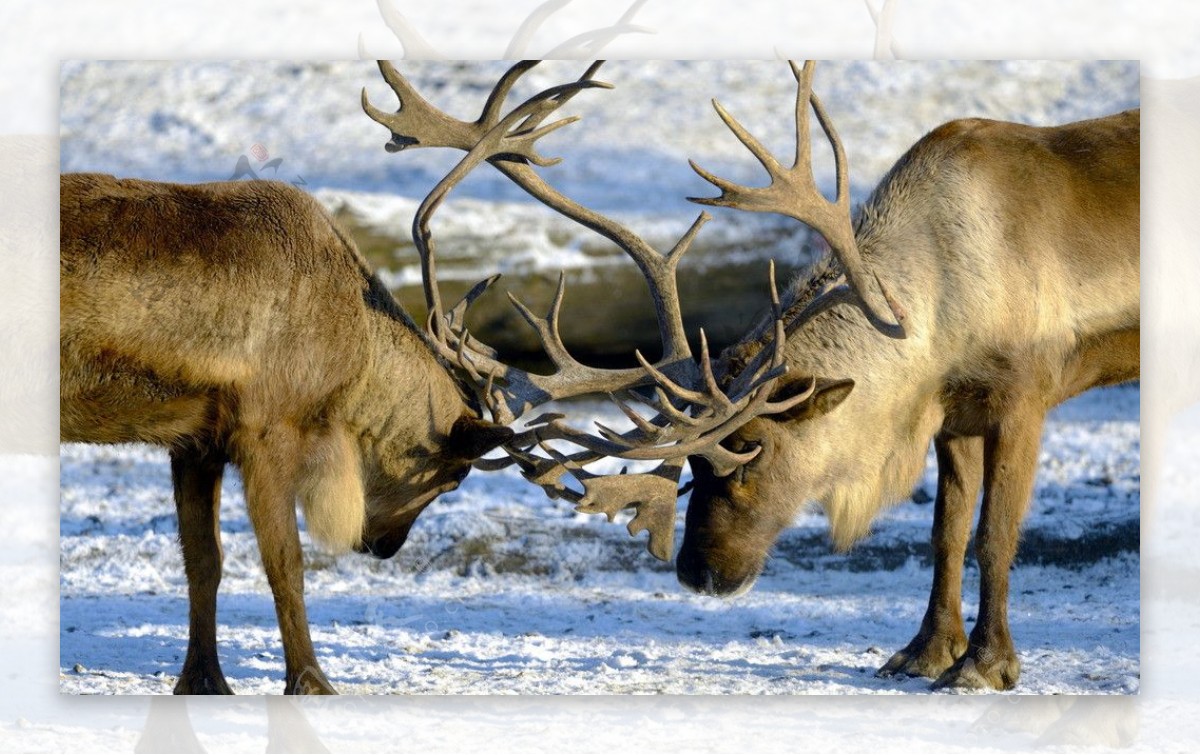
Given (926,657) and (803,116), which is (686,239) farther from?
(926,657)

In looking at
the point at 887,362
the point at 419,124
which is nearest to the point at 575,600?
the point at 887,362

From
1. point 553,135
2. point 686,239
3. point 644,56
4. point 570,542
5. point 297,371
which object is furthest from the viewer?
point 553,135

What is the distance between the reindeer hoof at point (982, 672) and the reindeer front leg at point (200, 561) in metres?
1.72

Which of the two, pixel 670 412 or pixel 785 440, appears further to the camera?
pixel 785 440

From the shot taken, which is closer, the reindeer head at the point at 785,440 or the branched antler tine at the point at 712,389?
the branched antler tine at the point at 712,389

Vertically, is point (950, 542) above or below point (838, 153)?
below

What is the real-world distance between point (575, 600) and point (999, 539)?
3.95 feet

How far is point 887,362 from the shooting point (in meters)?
4.36

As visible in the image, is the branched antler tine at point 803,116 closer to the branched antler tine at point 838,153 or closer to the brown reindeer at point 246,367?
the branched antler tine at point 838,153

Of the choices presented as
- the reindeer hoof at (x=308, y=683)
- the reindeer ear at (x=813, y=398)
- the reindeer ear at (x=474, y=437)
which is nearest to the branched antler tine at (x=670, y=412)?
the reindeer ear at (x=813, y=398)

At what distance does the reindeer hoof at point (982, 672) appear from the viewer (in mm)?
4340

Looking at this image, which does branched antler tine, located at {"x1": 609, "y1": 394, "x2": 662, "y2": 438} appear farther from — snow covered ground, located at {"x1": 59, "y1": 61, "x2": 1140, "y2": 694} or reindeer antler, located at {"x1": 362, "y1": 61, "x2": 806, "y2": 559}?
snow covered ground, located at {"x1": 59, "y1": 61, "x2": 1140, "y2": 694}

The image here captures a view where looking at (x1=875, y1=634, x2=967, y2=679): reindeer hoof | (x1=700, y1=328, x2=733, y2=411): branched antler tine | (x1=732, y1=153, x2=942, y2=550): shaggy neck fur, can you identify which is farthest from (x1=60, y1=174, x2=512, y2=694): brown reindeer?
(x1=875, y1=634, x2=967, y2=679): reindeer hoof

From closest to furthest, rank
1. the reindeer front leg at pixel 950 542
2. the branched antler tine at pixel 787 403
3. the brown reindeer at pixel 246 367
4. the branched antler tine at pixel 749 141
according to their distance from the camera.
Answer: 1. the branched antler tine at pixel 749 141
2. the brown reindeer at pixel 246 367
3. the branched antler tine at pixel 787 403
4. the reindeer front leg at pixel 950 542
